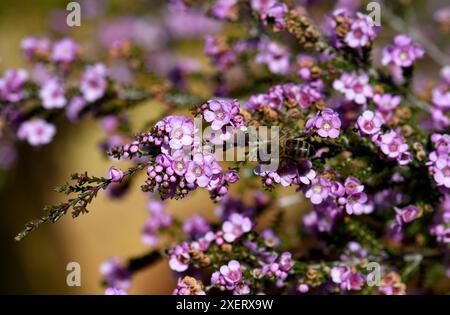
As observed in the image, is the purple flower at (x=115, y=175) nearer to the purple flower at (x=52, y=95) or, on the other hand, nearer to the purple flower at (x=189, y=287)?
the purple flower at (x=189, y=287)

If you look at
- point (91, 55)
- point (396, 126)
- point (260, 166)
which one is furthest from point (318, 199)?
point (91, 55)

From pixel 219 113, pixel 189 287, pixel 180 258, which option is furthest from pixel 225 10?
pixel 189 287

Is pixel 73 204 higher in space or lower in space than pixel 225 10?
lower

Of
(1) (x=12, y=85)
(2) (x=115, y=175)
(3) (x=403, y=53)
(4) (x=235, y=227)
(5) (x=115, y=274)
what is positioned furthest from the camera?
(5) (x=115, y=274)

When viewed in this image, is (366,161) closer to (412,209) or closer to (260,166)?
(412,209)

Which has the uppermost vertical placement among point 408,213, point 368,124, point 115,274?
point 368,124

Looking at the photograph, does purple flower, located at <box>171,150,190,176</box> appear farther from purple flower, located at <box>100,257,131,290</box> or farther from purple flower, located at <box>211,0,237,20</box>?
purple flower, located at <box>100,257,131,290</box>

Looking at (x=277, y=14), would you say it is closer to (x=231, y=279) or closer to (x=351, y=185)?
(x=351, y=185)
